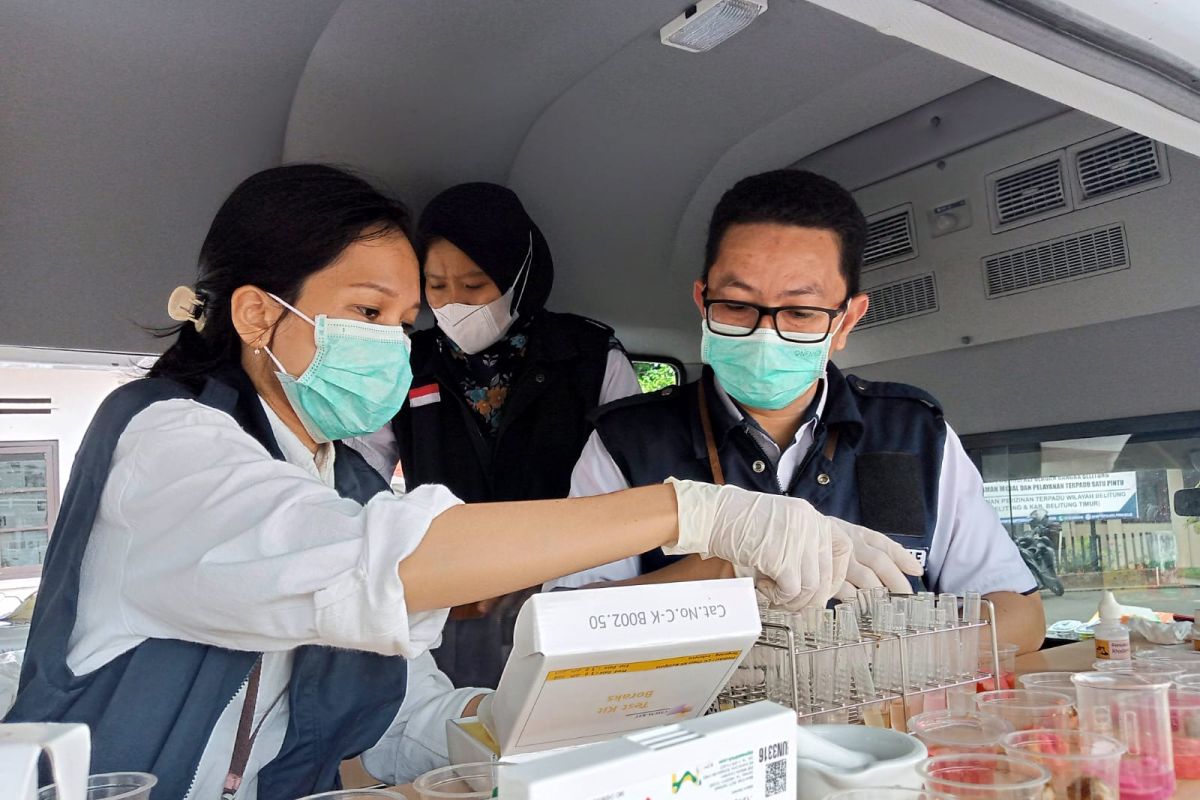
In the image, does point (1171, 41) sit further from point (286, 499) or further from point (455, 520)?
point (286, 499)

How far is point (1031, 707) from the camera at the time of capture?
120 centimetres

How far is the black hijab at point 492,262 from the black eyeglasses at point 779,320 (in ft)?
3.47

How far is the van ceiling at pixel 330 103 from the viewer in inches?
119

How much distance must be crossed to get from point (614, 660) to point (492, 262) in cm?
234

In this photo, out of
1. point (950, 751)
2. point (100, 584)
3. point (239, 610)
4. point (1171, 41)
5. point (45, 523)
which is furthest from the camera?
point (45, 523)

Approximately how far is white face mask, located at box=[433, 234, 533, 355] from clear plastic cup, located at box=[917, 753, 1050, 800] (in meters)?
2.43

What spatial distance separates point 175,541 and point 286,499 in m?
0.19

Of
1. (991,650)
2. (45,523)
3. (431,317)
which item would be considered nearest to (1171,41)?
(991,650)

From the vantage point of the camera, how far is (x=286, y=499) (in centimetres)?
126

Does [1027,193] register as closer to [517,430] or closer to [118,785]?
[517,430]

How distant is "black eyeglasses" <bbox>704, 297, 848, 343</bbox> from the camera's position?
2.30 metres

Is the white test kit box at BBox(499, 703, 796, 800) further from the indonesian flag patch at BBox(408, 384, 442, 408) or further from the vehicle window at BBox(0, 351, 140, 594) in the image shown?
the vehicle window at BBox(0, 351, 140, 594)

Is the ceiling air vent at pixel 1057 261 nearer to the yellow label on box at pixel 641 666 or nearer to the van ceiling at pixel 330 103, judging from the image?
the van ceiling at pixel 330 103

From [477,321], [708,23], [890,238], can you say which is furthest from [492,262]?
[890,238]
